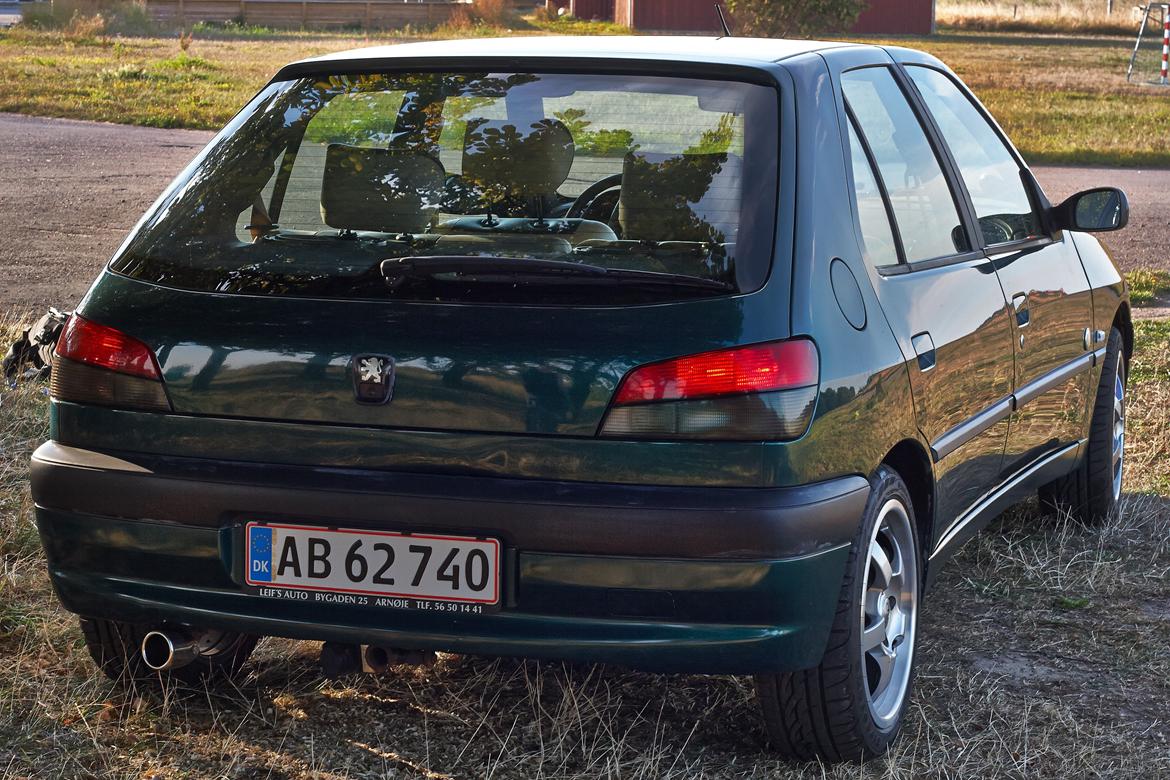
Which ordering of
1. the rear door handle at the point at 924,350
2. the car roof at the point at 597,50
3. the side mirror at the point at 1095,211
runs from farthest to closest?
the side mirror at the point at 1095,211, the rear door handle at the point at 924,350, the car roof at the point at 597,50

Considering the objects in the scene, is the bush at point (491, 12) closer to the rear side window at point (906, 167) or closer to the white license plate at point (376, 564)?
the rear side window at point (906, 167)

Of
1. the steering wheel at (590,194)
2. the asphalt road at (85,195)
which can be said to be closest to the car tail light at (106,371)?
the steering wheel at (590,194)

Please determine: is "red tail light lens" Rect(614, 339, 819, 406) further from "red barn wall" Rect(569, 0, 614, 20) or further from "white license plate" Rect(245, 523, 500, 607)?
"red barn wall" Rect(569, 0, 614, 20)

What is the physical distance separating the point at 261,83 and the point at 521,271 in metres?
22.4

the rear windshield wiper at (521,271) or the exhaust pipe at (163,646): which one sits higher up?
the rear windshield wiper at (521,271)

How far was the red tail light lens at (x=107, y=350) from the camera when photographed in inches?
121

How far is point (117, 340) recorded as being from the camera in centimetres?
310

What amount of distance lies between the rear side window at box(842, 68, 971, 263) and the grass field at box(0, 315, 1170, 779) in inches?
44.4

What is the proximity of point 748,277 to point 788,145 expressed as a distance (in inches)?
13.7

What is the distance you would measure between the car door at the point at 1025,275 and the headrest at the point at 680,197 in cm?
125

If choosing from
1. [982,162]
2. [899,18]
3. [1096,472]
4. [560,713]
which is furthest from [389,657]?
[899,18]

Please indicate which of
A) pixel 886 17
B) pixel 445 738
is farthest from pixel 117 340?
pixel 886 17

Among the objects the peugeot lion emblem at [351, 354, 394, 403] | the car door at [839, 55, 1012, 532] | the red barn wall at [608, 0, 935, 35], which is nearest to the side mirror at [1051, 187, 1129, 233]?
the car door at [839, 55, 1012, 532]

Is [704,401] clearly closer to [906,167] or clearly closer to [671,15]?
[906,167]
